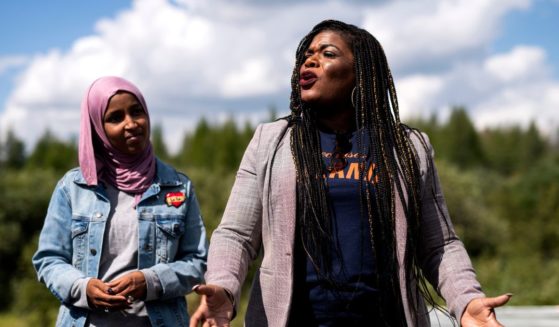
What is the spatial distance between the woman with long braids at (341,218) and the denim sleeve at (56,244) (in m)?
0.94

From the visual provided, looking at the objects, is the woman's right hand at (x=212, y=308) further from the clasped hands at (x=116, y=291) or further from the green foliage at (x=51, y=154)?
the green foliage at (x=51, y=154)

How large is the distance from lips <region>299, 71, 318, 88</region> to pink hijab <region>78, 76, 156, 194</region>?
3.05 feet

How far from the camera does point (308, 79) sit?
2.96 m

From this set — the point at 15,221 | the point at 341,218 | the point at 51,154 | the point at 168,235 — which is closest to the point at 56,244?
the point at 168,235

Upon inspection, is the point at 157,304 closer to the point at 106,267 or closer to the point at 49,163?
the point at 106,267

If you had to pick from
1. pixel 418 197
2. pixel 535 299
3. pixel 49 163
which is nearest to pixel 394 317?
pixel 418 197

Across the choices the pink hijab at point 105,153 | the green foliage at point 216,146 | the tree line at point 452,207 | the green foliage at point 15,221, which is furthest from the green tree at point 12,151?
the pink hijab at point 105,153

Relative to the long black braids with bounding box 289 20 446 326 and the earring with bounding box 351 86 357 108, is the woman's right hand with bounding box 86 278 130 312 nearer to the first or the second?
the long black braids with bounding box 289 20 446 326

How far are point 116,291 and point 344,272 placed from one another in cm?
106

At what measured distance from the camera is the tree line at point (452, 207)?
77.5 feet

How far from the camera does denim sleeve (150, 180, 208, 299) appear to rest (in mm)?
3359

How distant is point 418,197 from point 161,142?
104 m

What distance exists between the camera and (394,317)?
2768mm

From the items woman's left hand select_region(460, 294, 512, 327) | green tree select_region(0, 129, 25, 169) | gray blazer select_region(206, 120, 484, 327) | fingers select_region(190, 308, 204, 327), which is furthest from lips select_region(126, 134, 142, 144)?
green tree select_region(0, 129, 25, 169)
